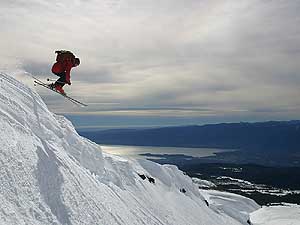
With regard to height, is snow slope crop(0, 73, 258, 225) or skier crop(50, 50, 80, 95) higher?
skier crop(50, 50, 80, 95)

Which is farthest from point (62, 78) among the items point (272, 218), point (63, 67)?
point (272, 218)

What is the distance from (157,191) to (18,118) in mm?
16752

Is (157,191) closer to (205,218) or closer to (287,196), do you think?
(205,218)

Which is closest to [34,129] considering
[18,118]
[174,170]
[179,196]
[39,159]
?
[18,118]

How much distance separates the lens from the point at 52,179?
13055 mm

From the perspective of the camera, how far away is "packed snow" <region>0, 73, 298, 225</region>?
A: 1107cm

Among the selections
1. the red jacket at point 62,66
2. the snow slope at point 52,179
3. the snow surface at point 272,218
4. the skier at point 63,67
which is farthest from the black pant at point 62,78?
the snow surface at point 272,218

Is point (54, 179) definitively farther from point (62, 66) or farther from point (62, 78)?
point (62, 66)

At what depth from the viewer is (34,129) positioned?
53.0ft

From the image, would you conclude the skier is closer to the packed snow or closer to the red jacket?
the red jacket

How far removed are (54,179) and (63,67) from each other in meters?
10.5

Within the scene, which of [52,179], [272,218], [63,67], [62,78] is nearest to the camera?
[52,179]

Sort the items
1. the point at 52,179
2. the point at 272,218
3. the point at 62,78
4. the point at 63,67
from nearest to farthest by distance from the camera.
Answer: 1. the point at 52,179
2. the point at 63,67
3. the point at 62,78
4. the point at 272,218

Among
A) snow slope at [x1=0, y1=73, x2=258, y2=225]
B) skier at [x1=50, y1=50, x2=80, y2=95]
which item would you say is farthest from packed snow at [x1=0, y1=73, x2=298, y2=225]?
skier at [x1=50, y1=50, x2=80, y2=95]
